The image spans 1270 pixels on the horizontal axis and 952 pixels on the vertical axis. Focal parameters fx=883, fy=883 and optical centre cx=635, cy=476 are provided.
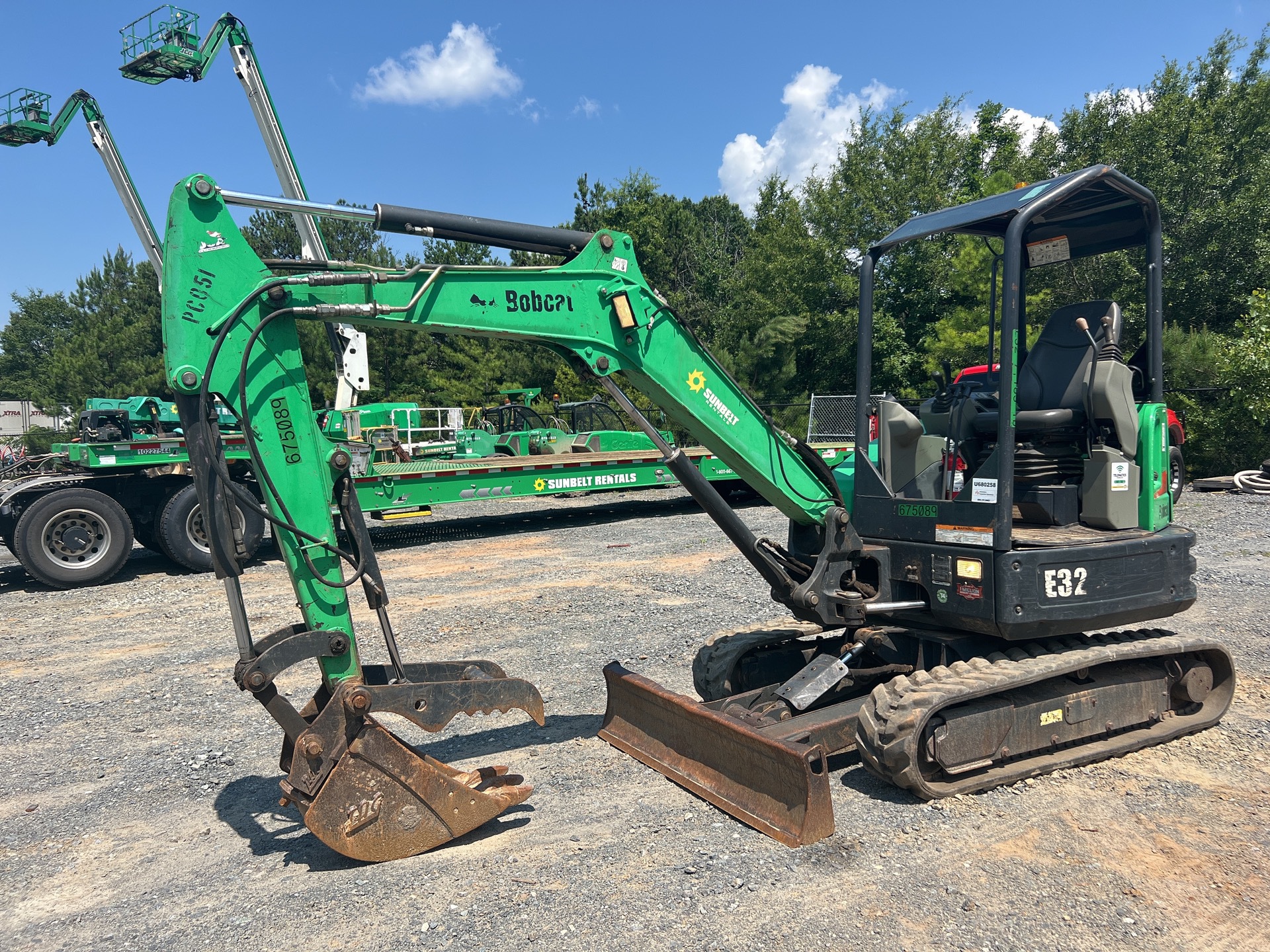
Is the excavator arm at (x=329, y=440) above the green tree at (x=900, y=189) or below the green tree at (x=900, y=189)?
below

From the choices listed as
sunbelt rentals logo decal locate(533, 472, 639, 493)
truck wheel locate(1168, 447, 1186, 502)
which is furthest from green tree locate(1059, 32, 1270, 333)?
truck wheel locate(1168, 447, 1186, 502)

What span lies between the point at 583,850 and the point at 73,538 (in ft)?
31.9

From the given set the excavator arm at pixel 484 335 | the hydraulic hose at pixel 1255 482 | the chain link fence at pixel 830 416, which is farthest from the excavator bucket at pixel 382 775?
the chain link fence at pixel 830 416

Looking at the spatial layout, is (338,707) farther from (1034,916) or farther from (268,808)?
(1034,916)

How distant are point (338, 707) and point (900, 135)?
1418 inches

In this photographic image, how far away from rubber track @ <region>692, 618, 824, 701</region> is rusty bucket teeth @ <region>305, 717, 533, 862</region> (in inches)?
68.6

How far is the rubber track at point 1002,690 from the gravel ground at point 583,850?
4.2 inches

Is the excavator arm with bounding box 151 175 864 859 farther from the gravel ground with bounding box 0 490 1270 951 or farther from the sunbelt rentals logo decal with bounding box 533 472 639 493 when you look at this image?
the sunbelt rentals logo decal with bounding box 533 472 639 493

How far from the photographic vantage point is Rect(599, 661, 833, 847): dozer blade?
154 inches

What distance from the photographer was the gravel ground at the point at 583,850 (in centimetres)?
332

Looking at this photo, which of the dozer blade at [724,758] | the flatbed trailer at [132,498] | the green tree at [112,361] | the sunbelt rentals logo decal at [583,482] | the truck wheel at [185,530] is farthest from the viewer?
the green tree at [112,361]

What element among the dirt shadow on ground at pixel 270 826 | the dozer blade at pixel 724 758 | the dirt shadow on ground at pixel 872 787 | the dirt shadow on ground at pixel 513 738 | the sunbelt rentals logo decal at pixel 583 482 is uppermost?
the sunbelt rentals logo decal at pixel 583 482

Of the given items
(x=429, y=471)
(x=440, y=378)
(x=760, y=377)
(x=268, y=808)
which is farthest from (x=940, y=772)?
(x=440, y=378)

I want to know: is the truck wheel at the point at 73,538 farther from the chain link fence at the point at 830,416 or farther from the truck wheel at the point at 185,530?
the chain link fence at the point at 830,416
